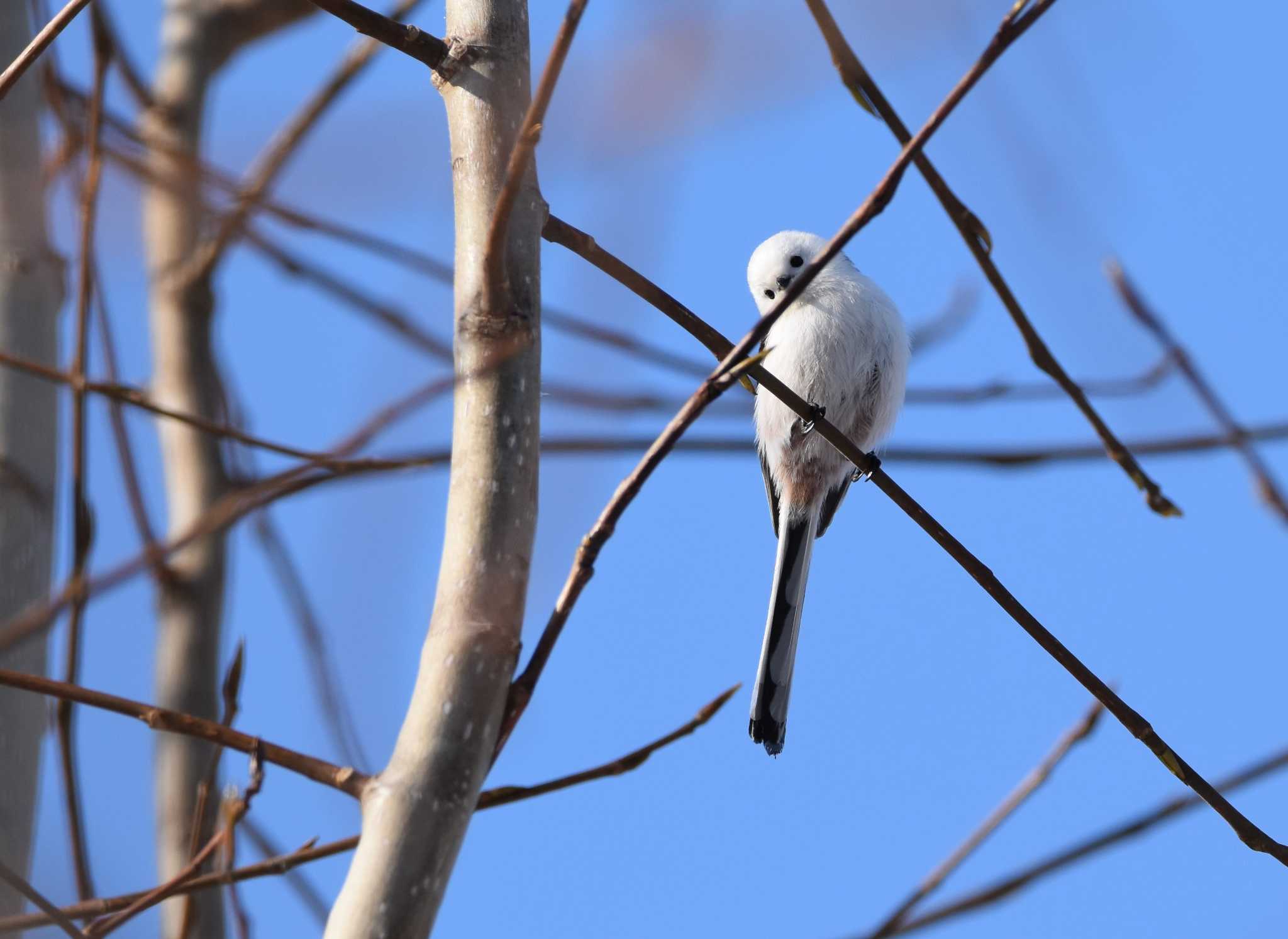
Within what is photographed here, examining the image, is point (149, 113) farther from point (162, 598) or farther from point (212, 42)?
point (162, 598)

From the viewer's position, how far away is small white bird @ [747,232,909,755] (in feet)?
8.86

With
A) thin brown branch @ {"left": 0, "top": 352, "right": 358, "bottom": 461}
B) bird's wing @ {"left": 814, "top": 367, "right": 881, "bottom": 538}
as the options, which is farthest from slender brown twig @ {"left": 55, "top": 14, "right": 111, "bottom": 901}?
bird's wing @ {"left": 814, "top": 367, "right": 881, "bottom": 538}

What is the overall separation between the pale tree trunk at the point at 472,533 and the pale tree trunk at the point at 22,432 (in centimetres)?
57

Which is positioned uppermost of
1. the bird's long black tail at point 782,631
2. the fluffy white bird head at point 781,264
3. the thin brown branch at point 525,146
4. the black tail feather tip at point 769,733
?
the fluffy white bird head at point 781,264

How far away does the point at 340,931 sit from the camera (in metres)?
0.99

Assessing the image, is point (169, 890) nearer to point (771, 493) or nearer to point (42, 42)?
point (42, 42)

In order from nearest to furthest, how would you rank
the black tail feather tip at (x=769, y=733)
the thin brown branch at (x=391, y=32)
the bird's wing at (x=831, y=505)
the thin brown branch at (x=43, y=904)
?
the thin brown branch at (x=43, y=904) → the thin brown branch at (x=391, y=32) → the black tail feather tip at (x=769, y=733) → the bird's wing at (x=831, y=505)

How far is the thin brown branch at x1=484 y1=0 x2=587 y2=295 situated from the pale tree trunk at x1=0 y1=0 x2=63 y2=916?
0.64 m

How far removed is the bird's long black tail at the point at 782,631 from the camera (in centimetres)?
228

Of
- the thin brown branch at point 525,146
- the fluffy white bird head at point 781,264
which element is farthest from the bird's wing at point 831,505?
the thin brown branch at point 525,146

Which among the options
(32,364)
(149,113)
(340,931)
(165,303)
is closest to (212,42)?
(149,113)

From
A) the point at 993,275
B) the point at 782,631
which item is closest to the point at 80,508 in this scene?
the point at 993,275

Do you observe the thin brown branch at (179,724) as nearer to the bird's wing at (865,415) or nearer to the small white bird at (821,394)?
the small white bird at (821,394)

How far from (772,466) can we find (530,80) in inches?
67.8
